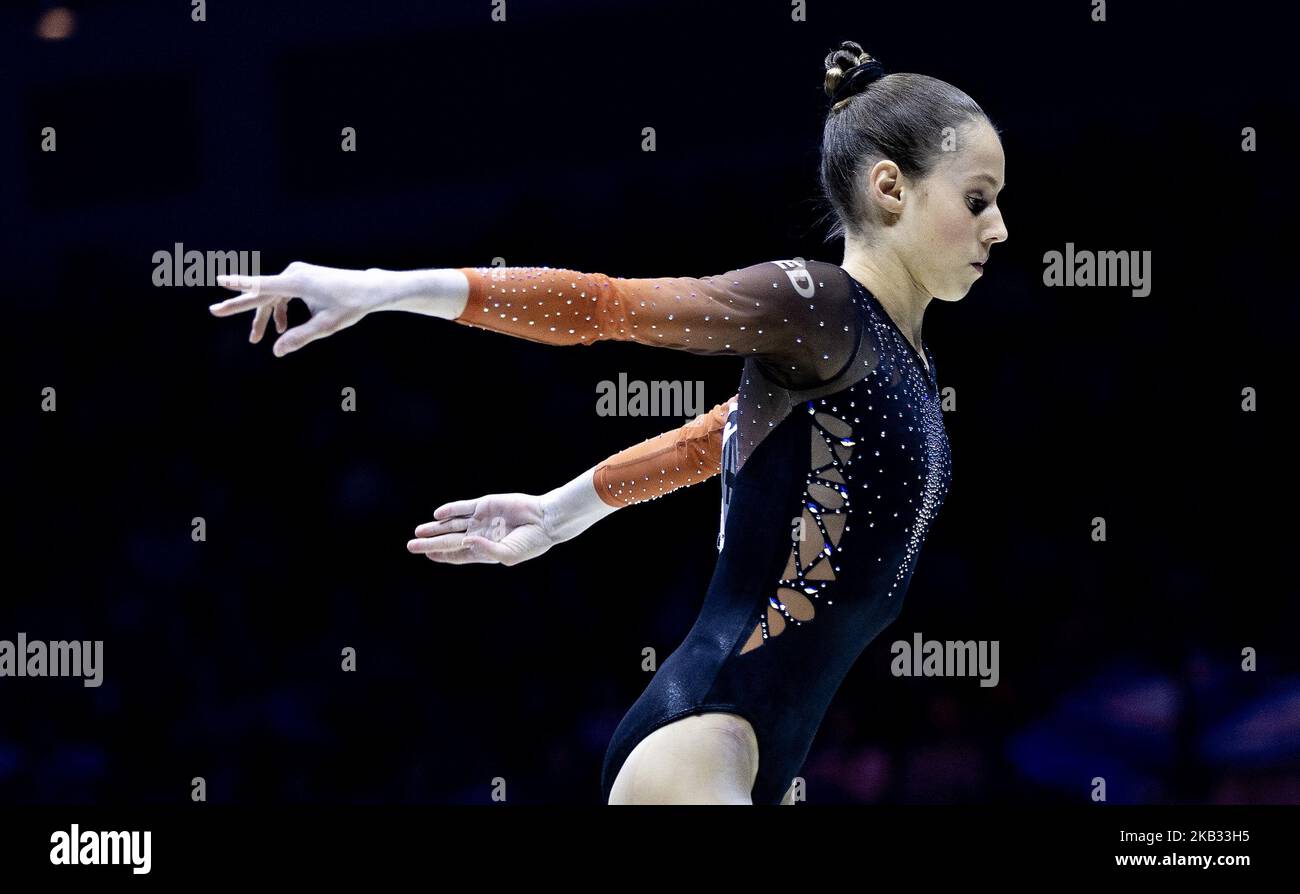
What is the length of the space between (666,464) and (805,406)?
46 centimetres

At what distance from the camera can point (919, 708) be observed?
13.9ft

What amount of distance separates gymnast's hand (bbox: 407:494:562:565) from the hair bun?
2.60ft

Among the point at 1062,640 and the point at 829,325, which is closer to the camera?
the point at 829,325

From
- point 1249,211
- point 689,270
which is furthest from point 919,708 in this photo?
point 1249,211

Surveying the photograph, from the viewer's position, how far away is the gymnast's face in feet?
7.23

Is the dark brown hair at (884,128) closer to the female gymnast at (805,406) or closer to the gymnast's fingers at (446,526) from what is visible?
the female gymnast at (805,406)

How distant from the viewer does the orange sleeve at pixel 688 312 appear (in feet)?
6.08
